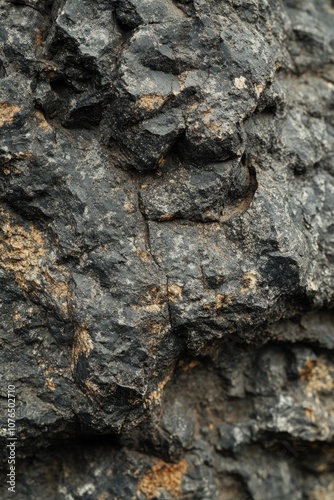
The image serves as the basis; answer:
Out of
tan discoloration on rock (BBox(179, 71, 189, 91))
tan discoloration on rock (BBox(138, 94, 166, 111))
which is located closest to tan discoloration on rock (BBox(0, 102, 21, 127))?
tan discoloration on rock (BBox(138, 94, 166, 111))

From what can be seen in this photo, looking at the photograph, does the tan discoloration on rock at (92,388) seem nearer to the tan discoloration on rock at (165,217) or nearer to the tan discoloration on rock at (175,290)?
the tan discoloration on rock at (175,290)

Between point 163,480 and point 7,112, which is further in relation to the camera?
point 163,480

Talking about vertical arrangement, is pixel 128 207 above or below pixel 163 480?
above

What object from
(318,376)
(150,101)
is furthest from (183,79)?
(318,376)

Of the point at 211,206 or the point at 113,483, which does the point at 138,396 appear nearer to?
the point at 113,483

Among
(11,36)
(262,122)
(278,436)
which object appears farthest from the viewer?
(278,436)

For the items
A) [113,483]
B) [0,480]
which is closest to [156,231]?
[113,483]

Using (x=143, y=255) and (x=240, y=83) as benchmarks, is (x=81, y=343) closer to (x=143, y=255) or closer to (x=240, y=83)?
(x=143, y=255)

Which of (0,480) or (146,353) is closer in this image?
(146,353)
